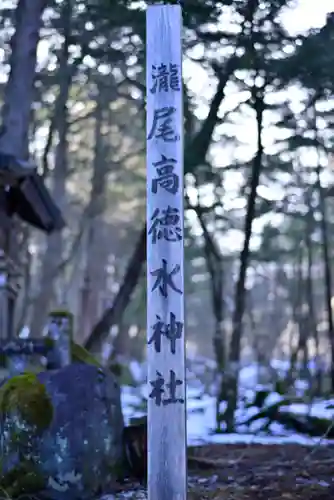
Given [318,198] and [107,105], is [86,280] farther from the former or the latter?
[318,198]

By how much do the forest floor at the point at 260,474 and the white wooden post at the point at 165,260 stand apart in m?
2.22

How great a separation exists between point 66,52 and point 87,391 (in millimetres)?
7807

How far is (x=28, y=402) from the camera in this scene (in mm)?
6453

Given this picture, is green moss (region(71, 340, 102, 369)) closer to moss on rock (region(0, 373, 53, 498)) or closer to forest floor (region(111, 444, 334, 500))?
forest floor (region(111, 444, 334, 500))

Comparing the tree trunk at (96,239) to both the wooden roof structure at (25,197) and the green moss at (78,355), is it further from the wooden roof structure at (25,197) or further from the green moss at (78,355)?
the green moss at (78,355)

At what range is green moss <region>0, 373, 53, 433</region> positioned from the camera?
6.40 metres

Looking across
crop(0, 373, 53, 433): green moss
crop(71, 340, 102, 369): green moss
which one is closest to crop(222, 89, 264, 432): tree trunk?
crop(71, 340, 102, 369): green moss

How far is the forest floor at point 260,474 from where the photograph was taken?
21.3 feet

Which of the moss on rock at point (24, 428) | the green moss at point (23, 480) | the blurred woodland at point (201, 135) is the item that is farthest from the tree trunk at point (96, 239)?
the green moss at point (23, 480)

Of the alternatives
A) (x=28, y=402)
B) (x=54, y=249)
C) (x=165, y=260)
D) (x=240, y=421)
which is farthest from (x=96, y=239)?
(x=165, y=260)

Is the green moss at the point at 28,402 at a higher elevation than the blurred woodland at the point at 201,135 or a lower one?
lower

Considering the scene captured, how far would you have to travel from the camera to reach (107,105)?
52.9 ft

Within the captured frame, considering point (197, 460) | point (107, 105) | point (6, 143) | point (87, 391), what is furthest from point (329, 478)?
point (107, 105)

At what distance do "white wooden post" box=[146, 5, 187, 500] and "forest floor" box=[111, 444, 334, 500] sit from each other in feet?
7.27
